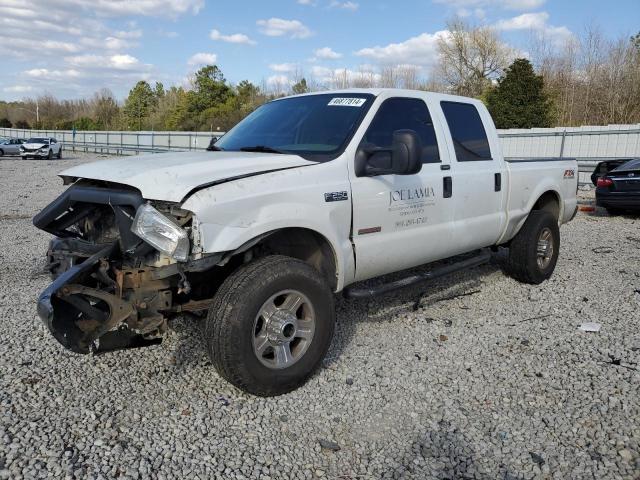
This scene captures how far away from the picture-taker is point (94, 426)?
3104 millimetres

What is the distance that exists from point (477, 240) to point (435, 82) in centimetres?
3709

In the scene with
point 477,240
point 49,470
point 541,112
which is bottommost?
point 49,470

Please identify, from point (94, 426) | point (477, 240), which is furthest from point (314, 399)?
point (477, 240)

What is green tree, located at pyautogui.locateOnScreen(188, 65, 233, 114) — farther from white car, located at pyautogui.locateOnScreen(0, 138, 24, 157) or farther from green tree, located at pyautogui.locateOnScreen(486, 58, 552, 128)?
green tree, located at pyautogui.locateOnScreen(486, 58, 552, 128)

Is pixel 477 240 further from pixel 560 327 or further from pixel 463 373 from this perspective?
pixel 463 373

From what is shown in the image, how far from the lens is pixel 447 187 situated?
463cm

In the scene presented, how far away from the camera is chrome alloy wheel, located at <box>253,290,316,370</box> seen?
132 inches

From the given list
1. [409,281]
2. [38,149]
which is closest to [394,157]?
[409,281]

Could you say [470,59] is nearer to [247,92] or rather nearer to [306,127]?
[247,92]

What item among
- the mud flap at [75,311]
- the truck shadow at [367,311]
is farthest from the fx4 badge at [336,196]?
the mud flap at [75,311]

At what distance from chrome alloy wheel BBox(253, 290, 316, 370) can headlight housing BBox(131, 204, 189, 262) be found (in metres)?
0.62

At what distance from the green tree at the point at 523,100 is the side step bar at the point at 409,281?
71.7ft

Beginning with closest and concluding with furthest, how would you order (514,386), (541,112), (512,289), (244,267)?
(244,267) → (514,386) → (512,289) → (541,112)

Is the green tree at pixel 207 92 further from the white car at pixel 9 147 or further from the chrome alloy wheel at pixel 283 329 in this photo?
the chrome alloy wheel at pixel 283 329
